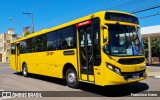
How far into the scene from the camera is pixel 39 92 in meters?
11.0

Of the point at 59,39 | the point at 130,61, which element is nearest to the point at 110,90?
the point at 130,61

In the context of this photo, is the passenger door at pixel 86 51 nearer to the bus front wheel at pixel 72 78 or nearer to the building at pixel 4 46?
the bus front wheel at pixel 72 78

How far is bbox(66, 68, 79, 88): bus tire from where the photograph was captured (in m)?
11.7

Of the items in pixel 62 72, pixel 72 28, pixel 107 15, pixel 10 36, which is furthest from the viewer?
pixel 10 36

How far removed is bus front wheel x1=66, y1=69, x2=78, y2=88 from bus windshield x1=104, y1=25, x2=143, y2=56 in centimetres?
279

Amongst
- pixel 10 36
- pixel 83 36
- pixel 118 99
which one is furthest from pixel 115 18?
pixel 10 36

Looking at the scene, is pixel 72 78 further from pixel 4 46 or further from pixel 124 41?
pixel 4 46

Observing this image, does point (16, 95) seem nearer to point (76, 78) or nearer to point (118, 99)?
point (76, 78)

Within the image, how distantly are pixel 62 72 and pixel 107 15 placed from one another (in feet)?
13.9

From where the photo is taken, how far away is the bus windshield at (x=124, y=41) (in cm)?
962

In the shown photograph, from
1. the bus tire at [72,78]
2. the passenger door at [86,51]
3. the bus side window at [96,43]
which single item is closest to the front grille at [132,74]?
the bus side window at [96,43]

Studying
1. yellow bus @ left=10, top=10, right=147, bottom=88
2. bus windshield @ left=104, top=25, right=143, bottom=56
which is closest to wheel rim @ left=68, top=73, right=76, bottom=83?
yellow bus @ left=10, top=10, right=147, bottom=88

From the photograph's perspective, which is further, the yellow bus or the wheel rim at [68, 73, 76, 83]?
the wheel rim at [68, 73, 76, 83]

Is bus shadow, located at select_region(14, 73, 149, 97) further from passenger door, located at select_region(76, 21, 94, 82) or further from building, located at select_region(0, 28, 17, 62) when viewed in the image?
building, located at select_region(0, 28, 17, 62)
